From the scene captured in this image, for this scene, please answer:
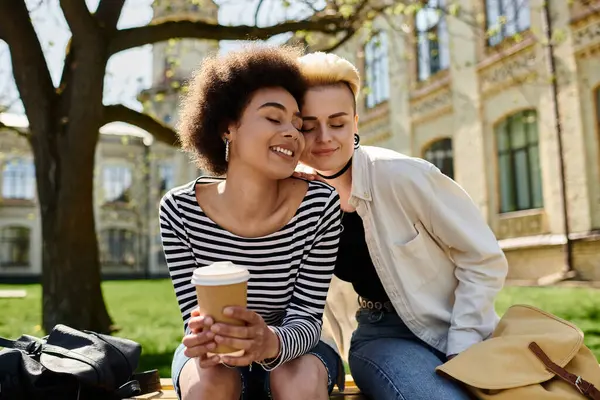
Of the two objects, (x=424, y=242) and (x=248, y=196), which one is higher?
(x=248, y=196)

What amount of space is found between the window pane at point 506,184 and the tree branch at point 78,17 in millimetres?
11201

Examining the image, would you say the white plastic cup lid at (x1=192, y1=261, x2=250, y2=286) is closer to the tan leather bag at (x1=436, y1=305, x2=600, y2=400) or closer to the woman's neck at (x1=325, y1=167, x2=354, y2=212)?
the tan leather bag at (x1=436, y1=305, x2=600, y2=400)

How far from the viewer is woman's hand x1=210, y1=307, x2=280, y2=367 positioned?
5.34ft

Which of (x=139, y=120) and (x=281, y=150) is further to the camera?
(x=139, y=120)

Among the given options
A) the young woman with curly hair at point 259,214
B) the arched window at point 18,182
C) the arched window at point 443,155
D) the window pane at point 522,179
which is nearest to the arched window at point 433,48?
the arched window at point 443,155

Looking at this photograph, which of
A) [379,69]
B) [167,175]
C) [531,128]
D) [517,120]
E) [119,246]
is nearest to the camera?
[531,128]

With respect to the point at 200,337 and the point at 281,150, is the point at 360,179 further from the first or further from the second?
the point at 200,337

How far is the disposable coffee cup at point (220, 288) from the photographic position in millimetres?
1545

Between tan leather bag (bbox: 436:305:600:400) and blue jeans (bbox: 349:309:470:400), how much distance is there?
0.07 meters

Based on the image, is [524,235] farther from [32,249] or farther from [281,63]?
[32,249]

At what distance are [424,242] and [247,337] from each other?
108 centimetres

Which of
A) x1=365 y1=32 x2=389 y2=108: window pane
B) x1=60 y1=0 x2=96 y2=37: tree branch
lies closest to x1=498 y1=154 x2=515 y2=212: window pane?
x1=365 y1=32 x2=389 y2=108: window pane

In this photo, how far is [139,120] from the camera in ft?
22.6

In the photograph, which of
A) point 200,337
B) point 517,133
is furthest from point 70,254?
point 517,133
